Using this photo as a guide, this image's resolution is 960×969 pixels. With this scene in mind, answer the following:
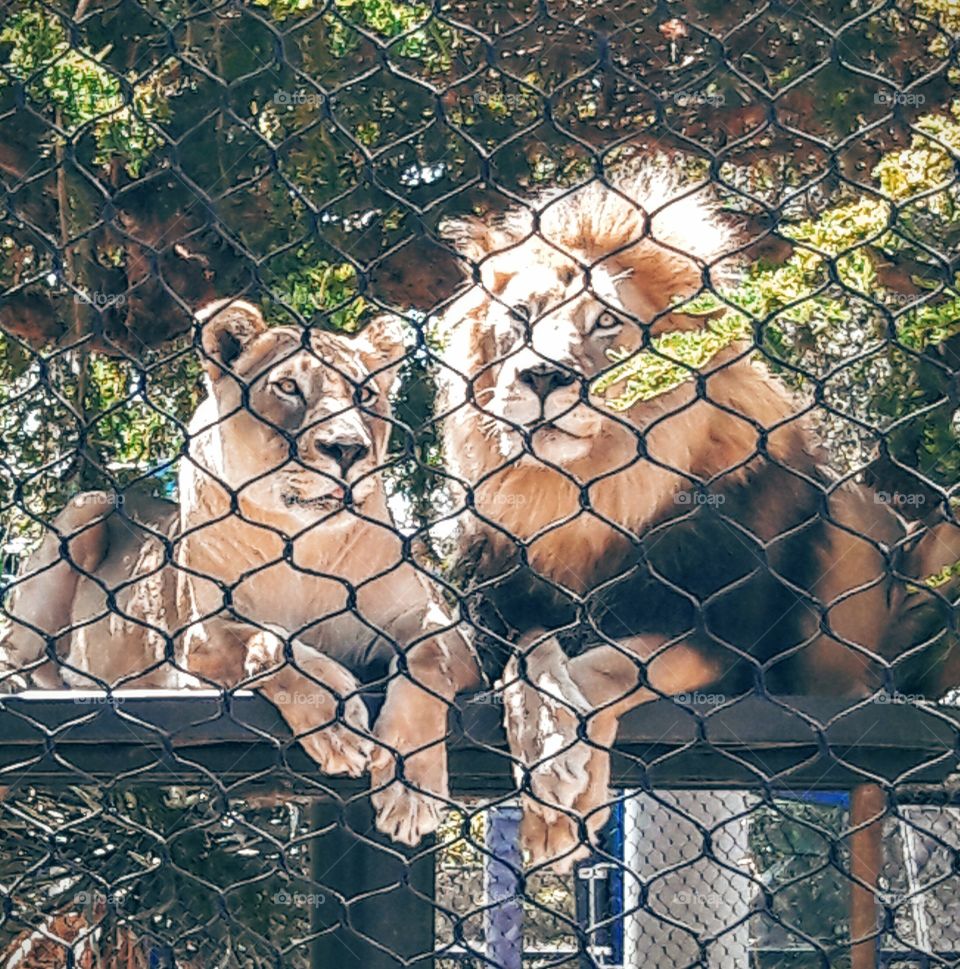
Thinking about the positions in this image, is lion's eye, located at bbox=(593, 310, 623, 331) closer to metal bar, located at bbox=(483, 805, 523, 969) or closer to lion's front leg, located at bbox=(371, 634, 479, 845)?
lion's front leg, located at bbox=(371, 634, 479, 845)

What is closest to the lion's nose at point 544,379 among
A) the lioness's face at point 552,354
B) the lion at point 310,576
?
the lioness's face at point 552,354

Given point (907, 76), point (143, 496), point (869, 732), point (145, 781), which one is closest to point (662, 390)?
point (869, 732)

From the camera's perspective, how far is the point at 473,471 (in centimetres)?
227

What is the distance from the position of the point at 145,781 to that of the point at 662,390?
0.67 meters

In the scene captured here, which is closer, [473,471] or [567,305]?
[567,305]

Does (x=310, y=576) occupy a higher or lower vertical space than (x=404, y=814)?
higher

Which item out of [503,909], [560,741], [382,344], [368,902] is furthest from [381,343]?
[503,909]

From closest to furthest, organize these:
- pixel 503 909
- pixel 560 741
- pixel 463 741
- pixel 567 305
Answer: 1. pixel 463 741
2. pixel 560 741
3. pixel 567 305
4. pixel 503 909

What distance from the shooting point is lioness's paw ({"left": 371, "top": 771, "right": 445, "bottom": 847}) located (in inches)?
73.0

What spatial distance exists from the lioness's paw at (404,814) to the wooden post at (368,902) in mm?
16

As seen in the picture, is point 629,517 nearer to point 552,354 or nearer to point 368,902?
point 552,354

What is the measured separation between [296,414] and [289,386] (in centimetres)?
3

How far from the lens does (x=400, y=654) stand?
1.51 meters

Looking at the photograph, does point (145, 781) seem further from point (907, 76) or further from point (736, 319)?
point (907, 76)
